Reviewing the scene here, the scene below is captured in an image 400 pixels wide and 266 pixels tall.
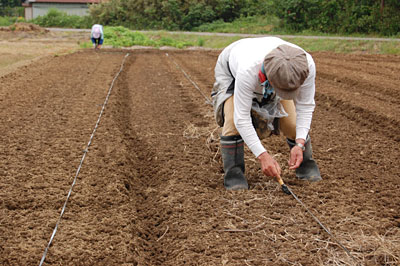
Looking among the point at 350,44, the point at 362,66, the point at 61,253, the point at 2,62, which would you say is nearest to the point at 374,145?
the point at 61,253

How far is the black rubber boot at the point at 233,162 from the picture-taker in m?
3.67

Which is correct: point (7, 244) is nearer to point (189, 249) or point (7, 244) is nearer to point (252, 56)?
point (189, 249)

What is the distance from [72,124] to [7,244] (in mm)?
3154

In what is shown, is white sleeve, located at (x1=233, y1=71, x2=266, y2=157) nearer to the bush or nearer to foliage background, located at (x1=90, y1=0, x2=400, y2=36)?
foliage background, located at (x1=90, y1=0, x2=400, y2=36)

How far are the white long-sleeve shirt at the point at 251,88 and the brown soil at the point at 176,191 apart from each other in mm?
637

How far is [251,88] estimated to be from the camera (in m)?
3.13

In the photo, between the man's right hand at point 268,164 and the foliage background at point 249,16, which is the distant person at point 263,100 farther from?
the foliage background at point 249,16

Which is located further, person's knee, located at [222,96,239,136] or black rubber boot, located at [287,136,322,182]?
black rubber boot, located at [287,136,322,182]

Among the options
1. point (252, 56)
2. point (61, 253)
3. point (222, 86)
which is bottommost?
point (61, 253)

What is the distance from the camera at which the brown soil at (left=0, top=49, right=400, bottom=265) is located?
292cm

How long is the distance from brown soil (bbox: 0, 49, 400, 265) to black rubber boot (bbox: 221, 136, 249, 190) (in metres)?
0.11

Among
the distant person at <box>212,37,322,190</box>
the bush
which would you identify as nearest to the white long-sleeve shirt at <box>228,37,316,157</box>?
the distant person at <box>212,37,322,190</box>

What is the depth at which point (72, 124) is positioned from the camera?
5.95m

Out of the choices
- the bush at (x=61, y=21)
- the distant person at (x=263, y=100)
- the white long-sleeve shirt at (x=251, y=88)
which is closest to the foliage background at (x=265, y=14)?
the bush at (x=61, y=21)
